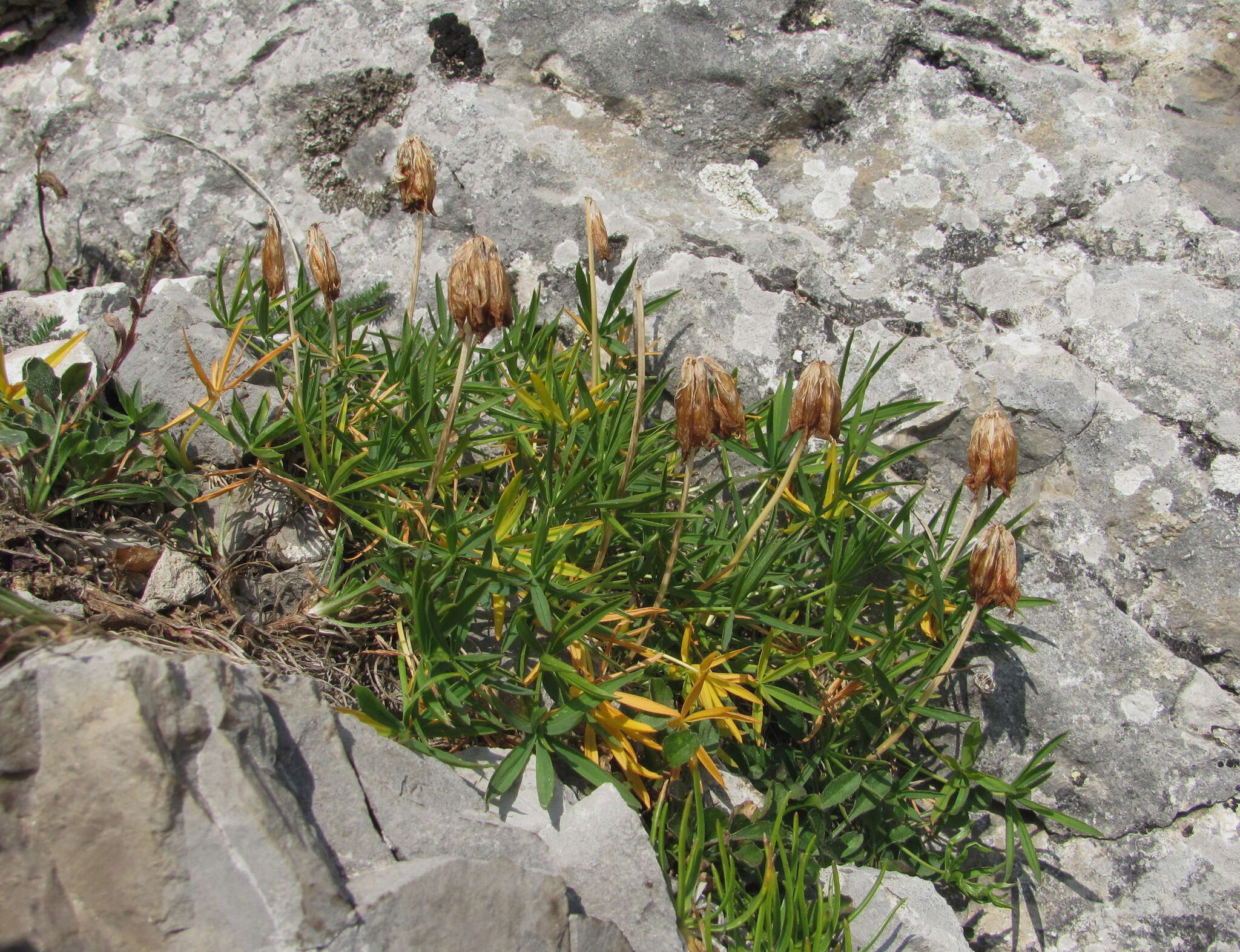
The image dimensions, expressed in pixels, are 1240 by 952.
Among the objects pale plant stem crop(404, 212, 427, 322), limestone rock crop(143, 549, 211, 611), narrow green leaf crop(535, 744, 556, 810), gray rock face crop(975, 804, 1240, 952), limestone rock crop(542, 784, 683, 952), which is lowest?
gray rock face crop(975, 804, 1240, 952)

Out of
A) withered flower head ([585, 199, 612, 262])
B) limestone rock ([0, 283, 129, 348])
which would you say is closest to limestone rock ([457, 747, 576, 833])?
withered flower head ([585, 199, 612, 262])

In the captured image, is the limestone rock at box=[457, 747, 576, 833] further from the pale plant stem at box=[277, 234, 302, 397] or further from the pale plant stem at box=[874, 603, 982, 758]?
the pale plant stem at box=[277, 234, 302, 397]

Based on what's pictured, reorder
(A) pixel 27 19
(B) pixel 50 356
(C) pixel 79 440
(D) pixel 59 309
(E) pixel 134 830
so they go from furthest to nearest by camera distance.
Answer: (A) pixel 27 19 → (D) pixel 59 309 → (B) pixel 50 356 → (C) pixel 79 440 → (E) pixel 134 830

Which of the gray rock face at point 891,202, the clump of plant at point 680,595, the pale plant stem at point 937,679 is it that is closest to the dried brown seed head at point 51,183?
the gray rock face at point 891,202

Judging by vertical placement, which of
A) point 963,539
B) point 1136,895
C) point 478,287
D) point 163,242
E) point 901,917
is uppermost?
point 478,287

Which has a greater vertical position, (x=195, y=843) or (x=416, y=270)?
(x=416, y=270)

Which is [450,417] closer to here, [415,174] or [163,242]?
[415,174]

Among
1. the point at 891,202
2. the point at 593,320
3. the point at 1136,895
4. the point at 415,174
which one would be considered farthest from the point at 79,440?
the point at 1136,895
